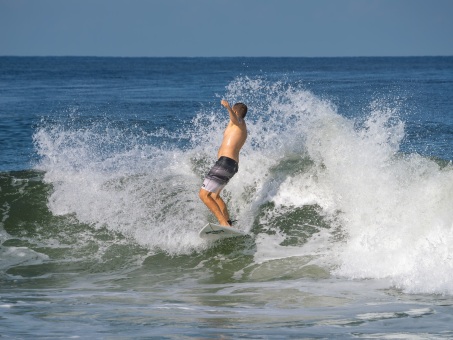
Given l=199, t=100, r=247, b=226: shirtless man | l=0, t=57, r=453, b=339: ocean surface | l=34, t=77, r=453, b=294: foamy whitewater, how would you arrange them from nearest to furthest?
l=0, t=57, r=453, b=339: ocean surface < l=34, t=77, r=453, b=294: foamy whitewater < l=199, t=100, r=247, b=226: shirtless man

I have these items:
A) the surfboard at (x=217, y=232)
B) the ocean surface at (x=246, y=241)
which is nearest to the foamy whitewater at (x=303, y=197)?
the ocean surface at (x=246, y=241)

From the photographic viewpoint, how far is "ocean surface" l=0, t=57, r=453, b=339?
23.8 feet

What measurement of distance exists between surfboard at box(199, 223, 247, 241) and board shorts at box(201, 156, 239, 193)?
0.48 meters

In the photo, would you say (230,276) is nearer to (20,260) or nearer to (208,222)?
(208,222)

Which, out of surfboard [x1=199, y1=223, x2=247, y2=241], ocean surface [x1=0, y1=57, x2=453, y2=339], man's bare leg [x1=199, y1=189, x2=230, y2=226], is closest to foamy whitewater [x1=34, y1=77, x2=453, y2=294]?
ocean surface [x1=0, y1=57, x2=453, y2=339]

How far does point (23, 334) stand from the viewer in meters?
6.63

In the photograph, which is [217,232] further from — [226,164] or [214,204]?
[226,164]

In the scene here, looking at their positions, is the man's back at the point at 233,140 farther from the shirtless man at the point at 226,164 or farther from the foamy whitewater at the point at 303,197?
the foamy whitewater at the point at 303,197

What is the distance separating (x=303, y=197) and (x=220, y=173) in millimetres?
2394

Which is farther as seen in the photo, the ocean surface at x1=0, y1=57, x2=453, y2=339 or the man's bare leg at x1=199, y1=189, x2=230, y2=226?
the man's bare leg at x1=199, y1=189, x2=230, y2=226

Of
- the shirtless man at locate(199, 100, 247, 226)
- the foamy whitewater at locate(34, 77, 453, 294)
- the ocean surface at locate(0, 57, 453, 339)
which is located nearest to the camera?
the ocean surface at locate(0, 57, 453, 339)

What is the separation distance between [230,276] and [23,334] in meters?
3.73

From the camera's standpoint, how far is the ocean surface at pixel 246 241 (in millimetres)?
7254

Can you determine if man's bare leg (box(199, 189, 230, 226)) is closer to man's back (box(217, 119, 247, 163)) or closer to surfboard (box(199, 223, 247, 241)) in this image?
surfboard (box(199, 223, 247, 241))
